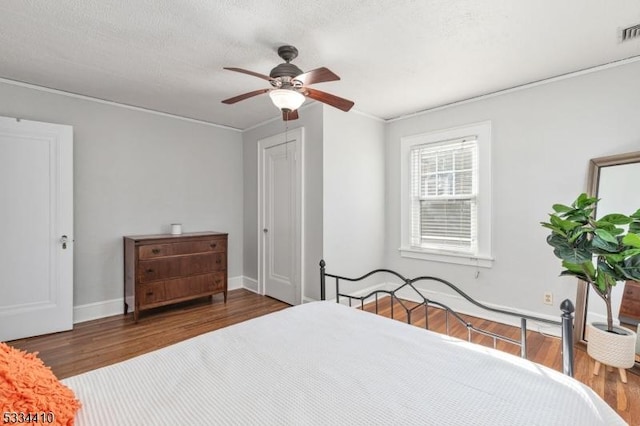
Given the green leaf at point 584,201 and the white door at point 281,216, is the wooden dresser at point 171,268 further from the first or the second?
the green leaf at point 584,201

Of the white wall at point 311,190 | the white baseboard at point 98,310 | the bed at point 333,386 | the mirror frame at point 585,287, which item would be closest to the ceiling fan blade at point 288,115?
the white wall at point 311,190

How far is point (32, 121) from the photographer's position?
2.95 m

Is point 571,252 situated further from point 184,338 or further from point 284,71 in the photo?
point 184,338

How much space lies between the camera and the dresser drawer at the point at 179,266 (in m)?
3.43

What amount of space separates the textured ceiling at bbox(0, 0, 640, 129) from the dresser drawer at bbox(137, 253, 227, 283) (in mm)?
1875

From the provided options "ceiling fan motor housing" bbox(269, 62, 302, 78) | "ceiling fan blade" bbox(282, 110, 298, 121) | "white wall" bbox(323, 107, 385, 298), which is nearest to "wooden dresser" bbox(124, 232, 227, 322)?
"white wall" bbox(323, 107, 385, 298)

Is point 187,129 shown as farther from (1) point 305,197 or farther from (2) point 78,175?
(1) point 305,197

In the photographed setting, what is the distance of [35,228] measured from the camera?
9.82 feet

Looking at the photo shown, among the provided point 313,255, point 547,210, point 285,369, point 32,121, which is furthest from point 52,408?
point 547,210

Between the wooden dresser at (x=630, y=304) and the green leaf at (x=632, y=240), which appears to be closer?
the green leaf at (x=632, y=240)

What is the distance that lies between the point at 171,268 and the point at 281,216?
A: 4.78ft

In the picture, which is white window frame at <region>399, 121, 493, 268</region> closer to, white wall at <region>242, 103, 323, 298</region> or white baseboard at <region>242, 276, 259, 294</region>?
white wall at <region>242, 103, 323, 298</region>

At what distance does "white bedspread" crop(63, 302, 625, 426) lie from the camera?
981 mm

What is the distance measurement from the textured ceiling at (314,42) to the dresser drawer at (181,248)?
170cm
